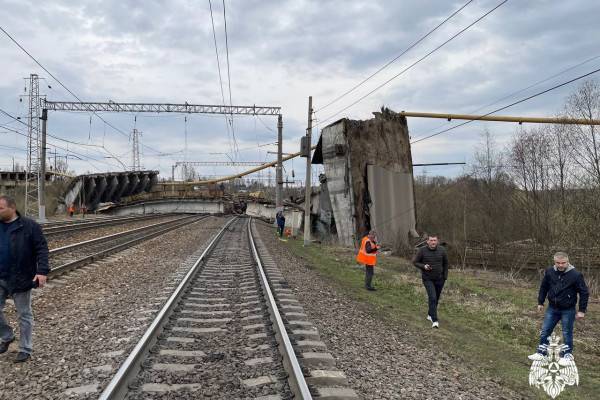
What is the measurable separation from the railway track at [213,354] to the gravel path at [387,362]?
76 cm

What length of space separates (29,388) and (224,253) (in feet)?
41.4

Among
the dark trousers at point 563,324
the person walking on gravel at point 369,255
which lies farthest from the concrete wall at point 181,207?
the dark trousers at point 563,324

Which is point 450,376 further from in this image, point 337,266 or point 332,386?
point 337,266

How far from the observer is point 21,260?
17.1 ft

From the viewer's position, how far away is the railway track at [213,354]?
4555 mm

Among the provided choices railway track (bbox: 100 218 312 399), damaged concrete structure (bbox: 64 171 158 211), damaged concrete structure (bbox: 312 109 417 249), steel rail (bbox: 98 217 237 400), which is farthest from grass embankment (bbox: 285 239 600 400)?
damaged concrete structure (bbox: 64 171 158 211)

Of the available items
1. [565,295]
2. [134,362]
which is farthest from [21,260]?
[565,295]

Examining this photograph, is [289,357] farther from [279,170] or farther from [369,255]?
[279,170]

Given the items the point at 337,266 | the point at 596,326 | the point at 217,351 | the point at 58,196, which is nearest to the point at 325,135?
the point at 337,266

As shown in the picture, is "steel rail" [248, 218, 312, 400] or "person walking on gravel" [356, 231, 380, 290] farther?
"person walking on gravel" [356, 231, 380, 290]

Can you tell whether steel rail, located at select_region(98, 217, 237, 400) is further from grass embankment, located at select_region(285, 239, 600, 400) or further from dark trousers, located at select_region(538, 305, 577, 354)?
dark trousers, located at select_region(538, 305, 577, 354)

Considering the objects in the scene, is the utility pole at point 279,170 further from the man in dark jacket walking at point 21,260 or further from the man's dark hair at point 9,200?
the man's dark hair at point 9,200

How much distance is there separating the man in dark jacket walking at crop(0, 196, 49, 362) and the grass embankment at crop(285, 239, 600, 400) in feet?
18.3

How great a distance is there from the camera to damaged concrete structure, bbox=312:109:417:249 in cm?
2691
